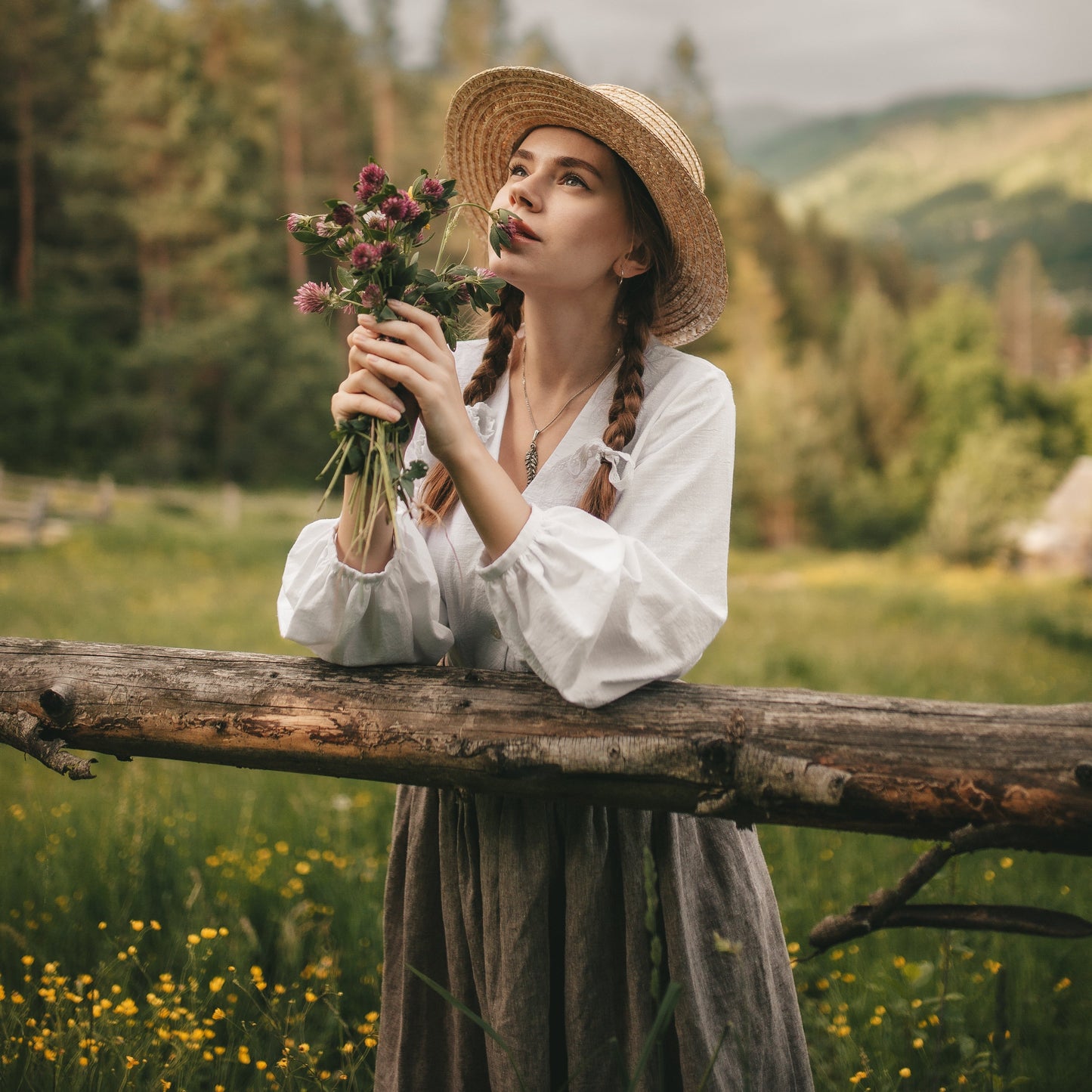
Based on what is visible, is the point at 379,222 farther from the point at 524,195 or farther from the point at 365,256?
the point at 524,195

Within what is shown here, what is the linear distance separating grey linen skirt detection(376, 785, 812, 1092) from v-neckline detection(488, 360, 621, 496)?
74cm

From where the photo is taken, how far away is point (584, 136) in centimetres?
206

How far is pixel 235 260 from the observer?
27.2 metres

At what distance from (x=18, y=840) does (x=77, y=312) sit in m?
27.7

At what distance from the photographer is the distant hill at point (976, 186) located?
155 feet

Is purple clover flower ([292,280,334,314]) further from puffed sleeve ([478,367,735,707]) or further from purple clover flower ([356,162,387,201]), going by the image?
puffed sleeve ([478,367,735,707])

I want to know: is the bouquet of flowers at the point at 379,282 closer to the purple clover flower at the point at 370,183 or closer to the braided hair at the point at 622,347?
the purple clover flower at the point at 370,183

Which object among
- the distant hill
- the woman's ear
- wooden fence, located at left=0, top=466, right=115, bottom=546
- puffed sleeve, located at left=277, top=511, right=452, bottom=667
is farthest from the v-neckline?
the distant hill

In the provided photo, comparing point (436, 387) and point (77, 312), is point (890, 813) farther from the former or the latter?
point (77, 312)

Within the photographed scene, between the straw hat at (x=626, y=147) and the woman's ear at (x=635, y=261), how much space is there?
0.07 meters

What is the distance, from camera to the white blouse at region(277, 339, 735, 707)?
1.65 m

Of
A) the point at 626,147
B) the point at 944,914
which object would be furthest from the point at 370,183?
the point at 944,914

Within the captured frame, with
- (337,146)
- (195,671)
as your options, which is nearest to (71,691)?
(195,671)

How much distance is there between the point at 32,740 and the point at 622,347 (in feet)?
4.97
